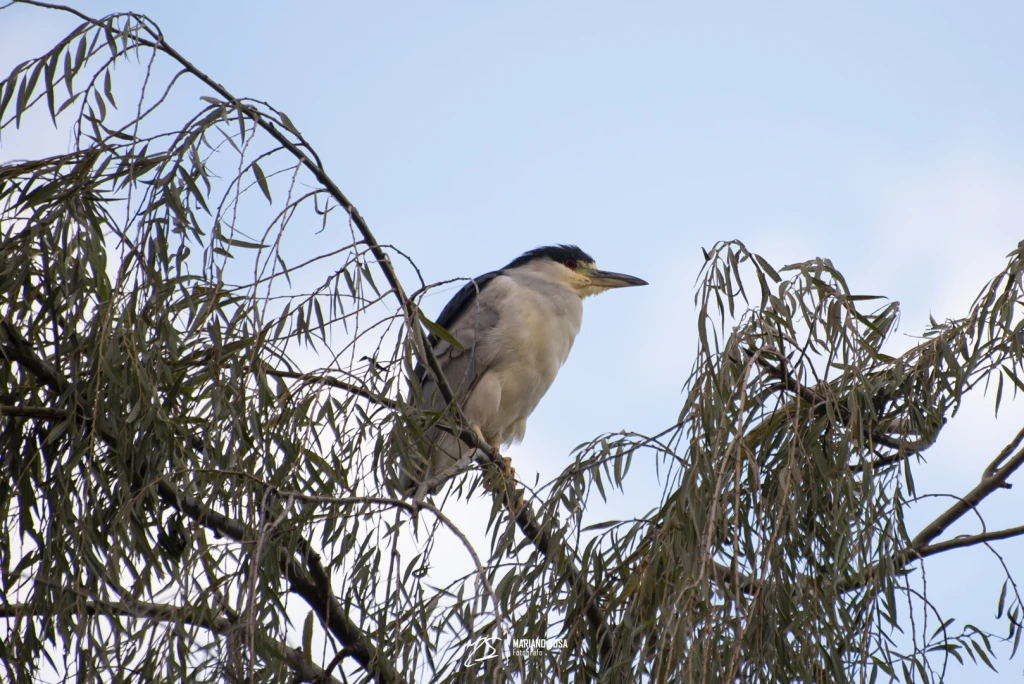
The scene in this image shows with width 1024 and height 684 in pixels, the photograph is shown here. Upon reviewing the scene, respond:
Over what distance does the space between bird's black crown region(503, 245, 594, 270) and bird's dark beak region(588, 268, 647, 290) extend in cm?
9

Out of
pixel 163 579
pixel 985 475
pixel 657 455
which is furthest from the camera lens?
pixel 985 475

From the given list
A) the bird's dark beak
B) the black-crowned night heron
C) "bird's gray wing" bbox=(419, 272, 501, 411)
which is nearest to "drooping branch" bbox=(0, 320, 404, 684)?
the black-crowned night heron

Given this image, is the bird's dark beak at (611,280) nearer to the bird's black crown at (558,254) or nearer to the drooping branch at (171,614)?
the bird's black crown at (558,254)

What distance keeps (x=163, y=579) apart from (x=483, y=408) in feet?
7.14

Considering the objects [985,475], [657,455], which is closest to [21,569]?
[657,455]

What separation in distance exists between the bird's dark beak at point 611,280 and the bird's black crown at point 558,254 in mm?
92

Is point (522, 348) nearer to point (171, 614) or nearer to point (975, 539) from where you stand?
point (975, 539)

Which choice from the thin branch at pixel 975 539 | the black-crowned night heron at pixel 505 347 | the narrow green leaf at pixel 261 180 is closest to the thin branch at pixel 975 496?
the thin branch at pixel 975 539

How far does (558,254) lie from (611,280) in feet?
0.84

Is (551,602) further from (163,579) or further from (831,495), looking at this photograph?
(163,579)

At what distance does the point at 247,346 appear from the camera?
1.90 metres

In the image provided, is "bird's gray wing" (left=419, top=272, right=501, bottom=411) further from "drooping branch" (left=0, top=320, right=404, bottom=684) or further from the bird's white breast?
"drooping branch" (left=0, top=320, right=404, bottom=684)

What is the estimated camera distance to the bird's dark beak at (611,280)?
4637 millimetres

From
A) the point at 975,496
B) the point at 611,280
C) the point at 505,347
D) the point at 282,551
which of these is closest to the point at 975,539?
the point at 975,496
